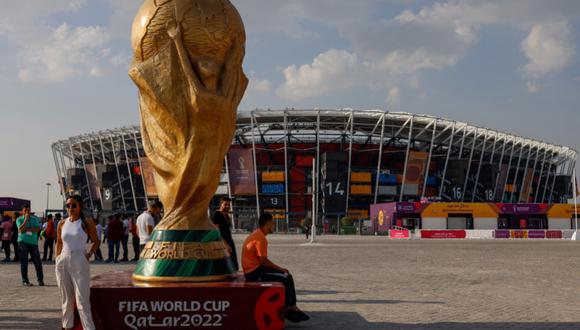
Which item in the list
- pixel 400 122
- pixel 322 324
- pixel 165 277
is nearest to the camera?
pixel 165 277

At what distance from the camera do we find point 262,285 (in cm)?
657

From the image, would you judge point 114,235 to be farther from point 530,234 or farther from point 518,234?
point 530,234

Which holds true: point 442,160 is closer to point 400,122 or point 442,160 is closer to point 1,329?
point 400,122

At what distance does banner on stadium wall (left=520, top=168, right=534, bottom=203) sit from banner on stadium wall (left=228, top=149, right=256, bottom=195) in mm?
33459

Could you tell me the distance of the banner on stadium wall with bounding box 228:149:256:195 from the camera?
60.8 meters

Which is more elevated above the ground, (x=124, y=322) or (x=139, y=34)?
(x=139, y=34)

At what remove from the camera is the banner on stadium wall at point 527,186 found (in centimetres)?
7175

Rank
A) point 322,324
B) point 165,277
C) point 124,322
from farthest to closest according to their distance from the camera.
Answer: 1. point 322,324
2. point 165,277
3. point 124,322

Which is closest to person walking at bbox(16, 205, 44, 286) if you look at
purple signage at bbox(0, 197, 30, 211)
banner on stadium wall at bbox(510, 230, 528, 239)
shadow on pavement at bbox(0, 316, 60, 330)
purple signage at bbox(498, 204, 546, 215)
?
shadow on pavement at bbox(0, 316, 60, 330)

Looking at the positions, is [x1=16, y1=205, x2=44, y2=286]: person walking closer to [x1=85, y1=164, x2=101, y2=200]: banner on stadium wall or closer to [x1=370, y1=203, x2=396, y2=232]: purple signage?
[x1=370, y1=203, x2=396, y2=232]: purple signage

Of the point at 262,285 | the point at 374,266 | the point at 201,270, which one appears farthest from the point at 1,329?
the point at 374,266

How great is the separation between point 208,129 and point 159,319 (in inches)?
88.2

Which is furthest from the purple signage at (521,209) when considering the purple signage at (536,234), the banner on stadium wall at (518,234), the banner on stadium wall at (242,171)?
the banner on stadium wall at (242,171)

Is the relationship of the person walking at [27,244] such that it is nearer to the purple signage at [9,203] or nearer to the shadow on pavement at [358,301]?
the shadow on pavement at [358,301]
